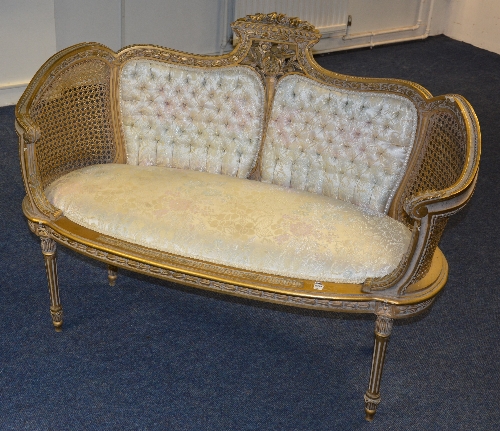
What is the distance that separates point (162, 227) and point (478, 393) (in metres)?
1.42

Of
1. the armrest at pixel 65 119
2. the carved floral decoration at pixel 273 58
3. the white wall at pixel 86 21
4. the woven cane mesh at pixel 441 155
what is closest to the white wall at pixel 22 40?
the white wall at pixel 86 21

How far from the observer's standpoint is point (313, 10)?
6711 mm

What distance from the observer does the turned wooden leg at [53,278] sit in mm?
3094

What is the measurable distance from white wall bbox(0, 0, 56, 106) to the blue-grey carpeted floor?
168 cm

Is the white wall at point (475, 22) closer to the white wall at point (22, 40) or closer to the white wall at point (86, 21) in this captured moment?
the white wall at point (86, 21)

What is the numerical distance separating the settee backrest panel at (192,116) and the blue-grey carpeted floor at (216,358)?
635 millimetres

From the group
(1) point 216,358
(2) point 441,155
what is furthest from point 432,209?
(1) point 216,358

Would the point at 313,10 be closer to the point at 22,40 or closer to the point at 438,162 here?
the point at 22,40

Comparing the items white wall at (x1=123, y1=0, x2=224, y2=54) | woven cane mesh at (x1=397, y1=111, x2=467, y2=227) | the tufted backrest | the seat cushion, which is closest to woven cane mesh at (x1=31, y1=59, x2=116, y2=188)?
the seat cushion

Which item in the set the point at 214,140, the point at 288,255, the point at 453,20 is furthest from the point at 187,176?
the point at 453,20

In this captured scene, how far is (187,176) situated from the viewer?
3.25 m

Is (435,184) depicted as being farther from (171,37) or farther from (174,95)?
(171,37)

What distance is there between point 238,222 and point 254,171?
18.6 inches

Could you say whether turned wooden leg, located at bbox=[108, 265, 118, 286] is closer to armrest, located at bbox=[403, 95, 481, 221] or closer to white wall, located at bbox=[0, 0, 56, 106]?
armrest, located at bbox=[403, 95, 481, 221]
